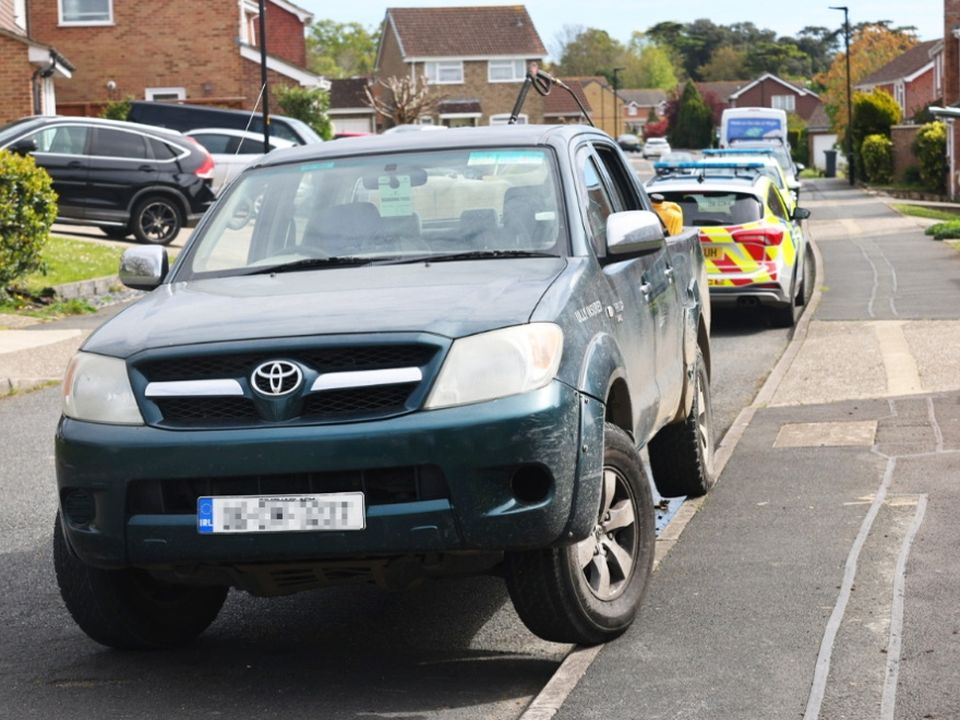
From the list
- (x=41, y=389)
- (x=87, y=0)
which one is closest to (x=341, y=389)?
(x=41, y=389)

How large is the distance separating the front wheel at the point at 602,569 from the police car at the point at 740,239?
1114cm

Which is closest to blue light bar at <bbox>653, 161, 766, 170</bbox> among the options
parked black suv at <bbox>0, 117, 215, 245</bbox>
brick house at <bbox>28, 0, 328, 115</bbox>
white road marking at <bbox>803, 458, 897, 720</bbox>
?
parked black suv at <bbox>0, 117, 215, 245</bbox>

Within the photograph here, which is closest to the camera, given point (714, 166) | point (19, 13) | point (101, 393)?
point (101, 393)

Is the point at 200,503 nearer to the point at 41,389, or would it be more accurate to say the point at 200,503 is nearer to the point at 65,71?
the point at 41,389

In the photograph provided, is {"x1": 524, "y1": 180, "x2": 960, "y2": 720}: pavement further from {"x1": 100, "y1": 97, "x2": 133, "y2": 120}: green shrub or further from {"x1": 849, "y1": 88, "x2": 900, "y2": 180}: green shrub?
{"x1": 849, "y1": 88, "x2": 900, "y2": 180}: green shrub

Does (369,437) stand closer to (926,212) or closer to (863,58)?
(926,212)

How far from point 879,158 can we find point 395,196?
60.6 meters

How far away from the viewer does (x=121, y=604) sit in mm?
5625

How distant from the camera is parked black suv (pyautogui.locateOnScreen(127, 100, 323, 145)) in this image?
32.2m

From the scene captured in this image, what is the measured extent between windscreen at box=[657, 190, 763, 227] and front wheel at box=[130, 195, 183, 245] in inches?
411

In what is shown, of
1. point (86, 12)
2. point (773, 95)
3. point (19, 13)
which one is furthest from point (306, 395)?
point (773, 95)

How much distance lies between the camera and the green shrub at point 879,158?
211 ft

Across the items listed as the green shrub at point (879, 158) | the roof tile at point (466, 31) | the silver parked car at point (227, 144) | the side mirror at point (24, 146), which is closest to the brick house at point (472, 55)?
the roof tile at point (466, 31)

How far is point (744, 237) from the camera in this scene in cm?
1698
